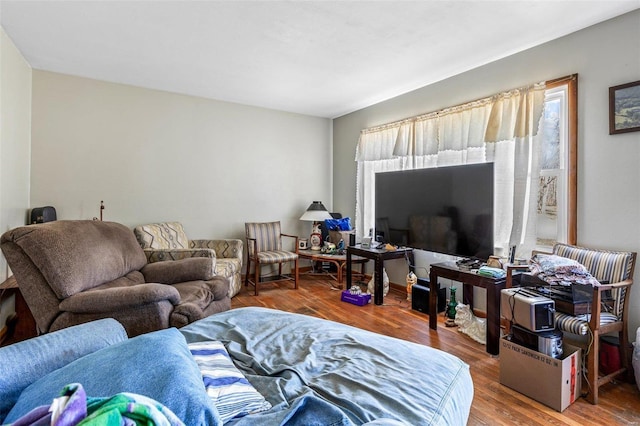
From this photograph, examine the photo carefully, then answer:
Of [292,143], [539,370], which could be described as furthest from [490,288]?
[292,143]

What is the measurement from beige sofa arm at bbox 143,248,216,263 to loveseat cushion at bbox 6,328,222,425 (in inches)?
95.3

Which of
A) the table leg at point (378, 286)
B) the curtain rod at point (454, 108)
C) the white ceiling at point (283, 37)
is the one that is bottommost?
the table leg at point (378, 286)

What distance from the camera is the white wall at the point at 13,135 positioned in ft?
8.77

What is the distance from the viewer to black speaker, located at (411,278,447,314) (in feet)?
11.1

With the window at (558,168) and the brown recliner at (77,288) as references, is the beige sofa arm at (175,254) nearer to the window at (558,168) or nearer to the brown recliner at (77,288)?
the brown recliner at (77,288)

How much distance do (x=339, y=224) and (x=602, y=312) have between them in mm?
3168

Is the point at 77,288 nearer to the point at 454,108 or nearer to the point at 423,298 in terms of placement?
the point at 423,298

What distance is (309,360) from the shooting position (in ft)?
3.88

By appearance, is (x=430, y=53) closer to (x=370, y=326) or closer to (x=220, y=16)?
(x=220, y=16)

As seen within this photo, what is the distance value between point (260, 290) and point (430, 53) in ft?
Result: 11.0

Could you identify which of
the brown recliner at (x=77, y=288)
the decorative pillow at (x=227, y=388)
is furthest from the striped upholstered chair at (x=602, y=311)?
the brown recliner at (x=77, y=288)

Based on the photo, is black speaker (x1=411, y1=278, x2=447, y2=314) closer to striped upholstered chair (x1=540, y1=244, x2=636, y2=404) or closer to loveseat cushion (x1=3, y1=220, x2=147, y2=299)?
striped upholstered chair (x1=540, y1=244, x2=636, y2=404)

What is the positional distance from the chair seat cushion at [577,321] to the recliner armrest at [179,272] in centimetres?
265

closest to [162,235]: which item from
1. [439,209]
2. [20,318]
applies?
[20,318]
